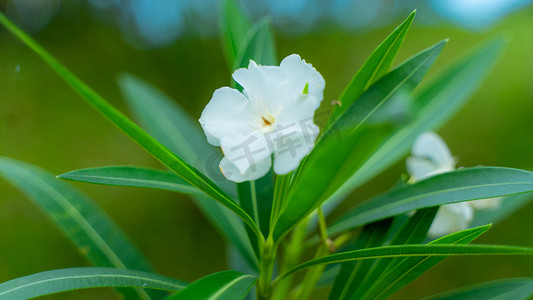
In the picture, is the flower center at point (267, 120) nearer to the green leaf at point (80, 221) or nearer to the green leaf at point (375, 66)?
the green leaf at point (375, 66)

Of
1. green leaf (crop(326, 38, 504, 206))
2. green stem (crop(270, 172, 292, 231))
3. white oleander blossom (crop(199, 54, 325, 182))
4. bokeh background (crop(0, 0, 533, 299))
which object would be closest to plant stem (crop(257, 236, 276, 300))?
green stem (crop(270, 172, 292, 231))

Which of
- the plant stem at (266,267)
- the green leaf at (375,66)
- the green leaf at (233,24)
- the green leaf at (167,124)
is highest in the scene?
the green leaf at (233,24)

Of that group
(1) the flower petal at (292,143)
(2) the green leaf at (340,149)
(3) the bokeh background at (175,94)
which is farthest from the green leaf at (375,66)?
(3) the bokeh background at (175,94)

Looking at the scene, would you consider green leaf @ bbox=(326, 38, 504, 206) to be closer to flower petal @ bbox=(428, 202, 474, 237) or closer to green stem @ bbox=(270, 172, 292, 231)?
flower petal @ bbox=(428, 202, 474, 237)

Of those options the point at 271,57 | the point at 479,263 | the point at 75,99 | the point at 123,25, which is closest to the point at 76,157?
the point at 75,99

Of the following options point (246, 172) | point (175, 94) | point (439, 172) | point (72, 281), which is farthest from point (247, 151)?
point (175, 94)

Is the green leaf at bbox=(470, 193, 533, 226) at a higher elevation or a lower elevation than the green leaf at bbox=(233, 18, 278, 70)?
lower

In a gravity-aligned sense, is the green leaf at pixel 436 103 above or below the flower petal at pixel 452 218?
above

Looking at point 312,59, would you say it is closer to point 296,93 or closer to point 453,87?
point 453,87
